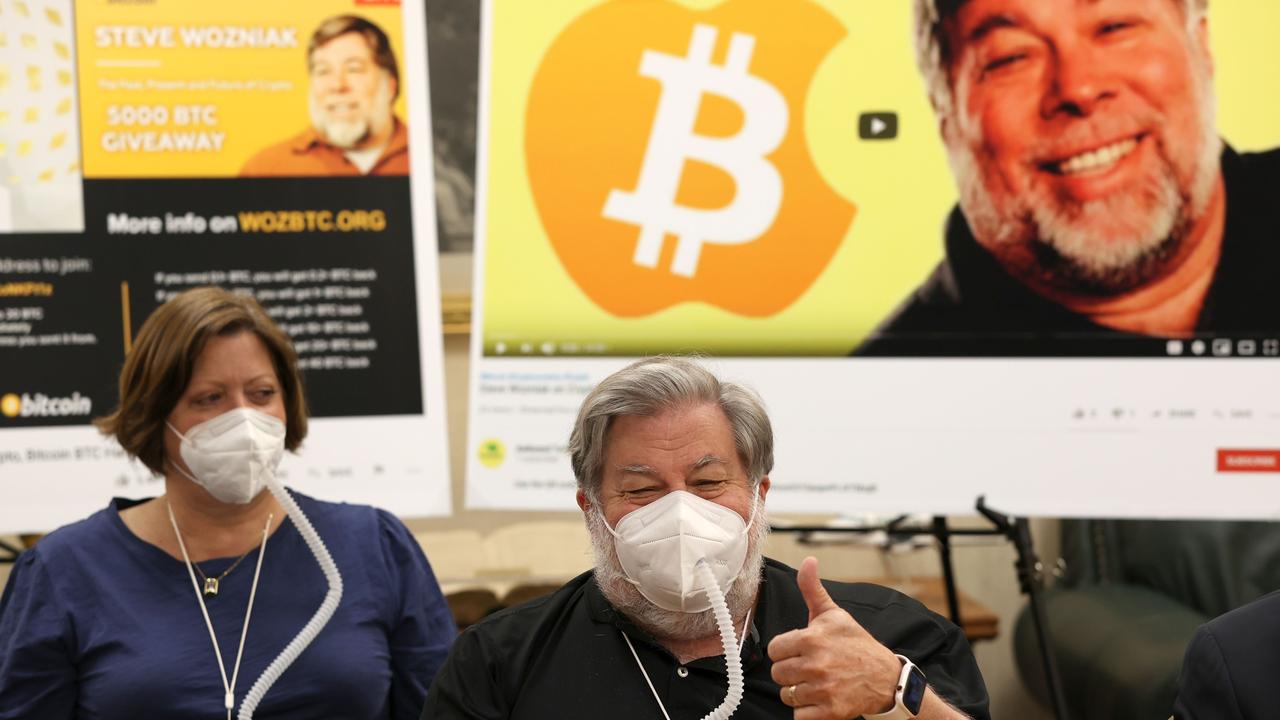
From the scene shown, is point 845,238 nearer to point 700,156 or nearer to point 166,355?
point 700,156

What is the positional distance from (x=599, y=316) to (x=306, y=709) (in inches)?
46.3

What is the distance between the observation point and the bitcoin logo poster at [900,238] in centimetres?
300

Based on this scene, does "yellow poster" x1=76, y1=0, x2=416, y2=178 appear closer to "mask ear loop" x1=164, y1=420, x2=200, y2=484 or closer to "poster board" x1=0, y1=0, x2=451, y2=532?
"poster board" x1=0, y1=0, x2=451, y2=532

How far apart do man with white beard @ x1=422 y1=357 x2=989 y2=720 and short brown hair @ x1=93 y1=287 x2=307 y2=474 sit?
0.82 m

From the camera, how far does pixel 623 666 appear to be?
190 cm

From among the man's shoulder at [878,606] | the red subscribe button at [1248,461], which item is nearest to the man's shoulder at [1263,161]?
the red subscribe button at [1248,461]

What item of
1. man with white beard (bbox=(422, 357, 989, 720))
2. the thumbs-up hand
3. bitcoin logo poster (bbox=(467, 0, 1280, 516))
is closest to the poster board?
bitcoin logo poster (bbox=(467, 0, 1280, 516))

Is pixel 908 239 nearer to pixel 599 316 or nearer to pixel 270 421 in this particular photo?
pixel 599 316

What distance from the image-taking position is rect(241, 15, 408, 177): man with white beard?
3.13 meters

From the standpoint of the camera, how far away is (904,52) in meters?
3.06

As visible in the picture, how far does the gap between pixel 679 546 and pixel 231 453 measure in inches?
39.4

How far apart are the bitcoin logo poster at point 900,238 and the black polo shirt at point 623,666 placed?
1.13 m

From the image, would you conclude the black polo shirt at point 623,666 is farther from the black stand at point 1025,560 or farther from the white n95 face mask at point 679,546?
the black stand at point 1025,560

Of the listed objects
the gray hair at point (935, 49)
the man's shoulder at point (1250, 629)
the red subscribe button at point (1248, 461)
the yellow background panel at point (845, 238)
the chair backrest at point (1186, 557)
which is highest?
the gray hair at point (935, 49)
